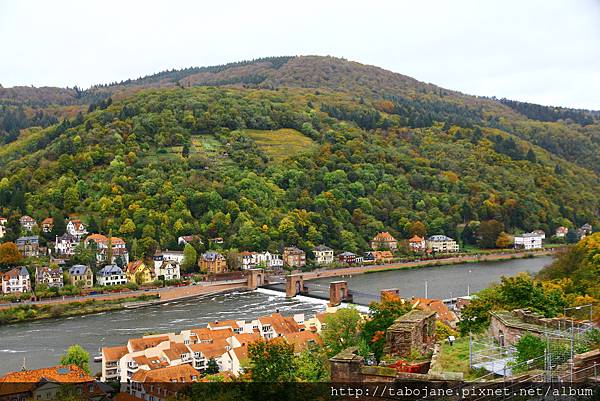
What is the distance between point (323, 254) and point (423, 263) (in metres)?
6.79

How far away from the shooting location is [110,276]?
34.9 m

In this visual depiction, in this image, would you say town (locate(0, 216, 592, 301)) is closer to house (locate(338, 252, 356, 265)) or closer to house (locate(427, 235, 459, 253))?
house (locate(338, 252, 356, 265))

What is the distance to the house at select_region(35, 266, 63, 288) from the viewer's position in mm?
32812

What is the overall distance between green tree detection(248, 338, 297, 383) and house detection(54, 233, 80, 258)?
31202 millimetres

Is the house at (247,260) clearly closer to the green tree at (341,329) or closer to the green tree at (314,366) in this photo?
the green tree at (341,329)

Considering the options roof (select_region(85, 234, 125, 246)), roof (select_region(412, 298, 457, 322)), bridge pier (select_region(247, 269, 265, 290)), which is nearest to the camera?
roof (select_region(412, 298, 457, 322))

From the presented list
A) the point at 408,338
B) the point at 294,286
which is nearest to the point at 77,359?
the point at 408,338

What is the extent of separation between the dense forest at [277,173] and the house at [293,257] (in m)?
0.81

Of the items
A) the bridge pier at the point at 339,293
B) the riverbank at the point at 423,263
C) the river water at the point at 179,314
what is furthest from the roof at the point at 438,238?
the bridge pier at the point at 339,293

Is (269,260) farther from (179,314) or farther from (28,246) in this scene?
(179,314)

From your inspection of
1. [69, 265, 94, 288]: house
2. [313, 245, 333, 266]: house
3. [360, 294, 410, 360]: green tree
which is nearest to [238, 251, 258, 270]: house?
[313, 245, 333, 266]: house

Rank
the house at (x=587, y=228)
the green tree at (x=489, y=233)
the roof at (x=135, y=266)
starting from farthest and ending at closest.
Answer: the house at (x=587, y=228), the green tree at (x=489, y=233), the roof at (x=135, y=266)

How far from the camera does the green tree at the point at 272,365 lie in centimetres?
805

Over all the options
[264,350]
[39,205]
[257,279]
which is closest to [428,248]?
[257,279]
